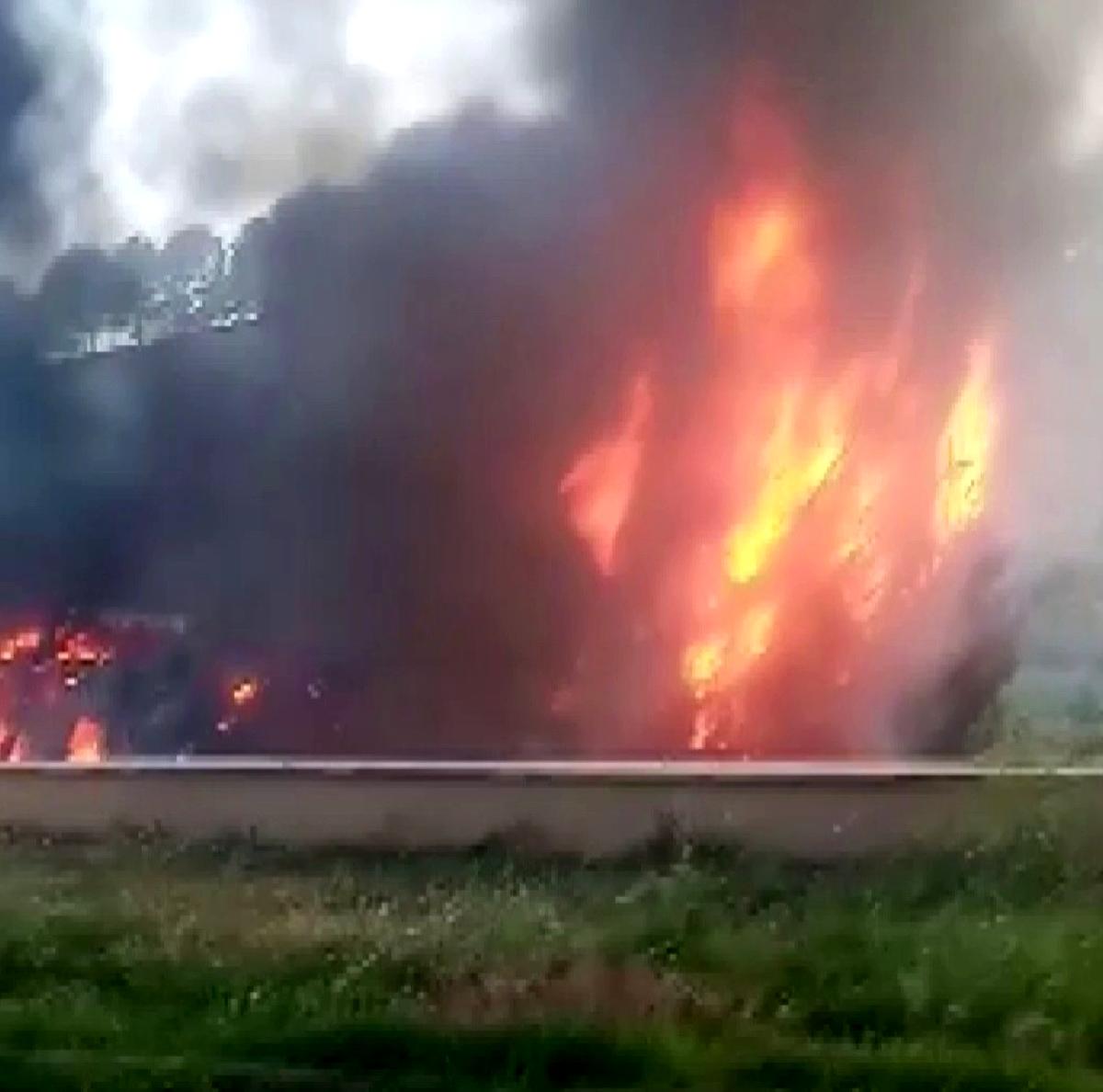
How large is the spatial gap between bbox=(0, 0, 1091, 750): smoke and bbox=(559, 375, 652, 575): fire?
0.17 meters

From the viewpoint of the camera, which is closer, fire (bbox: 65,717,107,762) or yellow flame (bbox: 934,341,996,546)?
yellow flame (bbox: 934,341,996,546)

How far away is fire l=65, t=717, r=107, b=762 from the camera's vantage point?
19094 millimetres

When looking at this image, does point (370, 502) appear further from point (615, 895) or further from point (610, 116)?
point (615, 895)

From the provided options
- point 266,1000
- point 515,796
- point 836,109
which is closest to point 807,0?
point 836,109

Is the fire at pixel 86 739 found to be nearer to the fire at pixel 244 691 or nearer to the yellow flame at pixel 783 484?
the fire at pixel 244 691

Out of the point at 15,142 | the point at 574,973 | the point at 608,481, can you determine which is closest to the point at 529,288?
the point at 608,481

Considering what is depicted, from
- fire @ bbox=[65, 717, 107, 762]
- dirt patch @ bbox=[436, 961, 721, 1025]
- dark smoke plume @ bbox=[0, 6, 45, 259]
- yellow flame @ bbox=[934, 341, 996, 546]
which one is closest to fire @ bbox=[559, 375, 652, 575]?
yellow flame @ bbox=[934, 341, 996, 546]

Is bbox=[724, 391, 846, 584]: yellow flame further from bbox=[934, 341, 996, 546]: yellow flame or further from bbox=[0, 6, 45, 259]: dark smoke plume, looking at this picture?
bbox=[0, 6, 45, 259]: dark smoke plume

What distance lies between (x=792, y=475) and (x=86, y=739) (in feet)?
22.1

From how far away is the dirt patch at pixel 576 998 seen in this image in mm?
8664

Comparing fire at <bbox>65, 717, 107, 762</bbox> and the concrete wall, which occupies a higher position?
fire at <bbox>65, 717, 107, 762</bbox>

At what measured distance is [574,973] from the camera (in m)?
9.31

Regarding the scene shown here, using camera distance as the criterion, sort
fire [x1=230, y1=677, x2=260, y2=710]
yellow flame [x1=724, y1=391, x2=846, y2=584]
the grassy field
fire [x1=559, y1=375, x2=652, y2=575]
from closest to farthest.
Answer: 1. the grassy field
2. yellow flame [x1=724, y1=391, x2=846, y2=584]
3. fire [x1=559, y1=375, x2=652, y2=575]
4. fire [x1=230, y1=677, x2=260, y2=710]

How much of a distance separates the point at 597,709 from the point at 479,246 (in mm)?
4558
